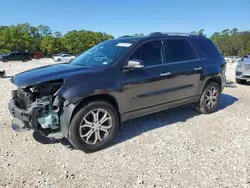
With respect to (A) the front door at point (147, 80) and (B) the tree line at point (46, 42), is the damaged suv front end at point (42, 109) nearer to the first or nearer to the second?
(A) the front door at point (147, 80)

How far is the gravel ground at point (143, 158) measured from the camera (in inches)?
118

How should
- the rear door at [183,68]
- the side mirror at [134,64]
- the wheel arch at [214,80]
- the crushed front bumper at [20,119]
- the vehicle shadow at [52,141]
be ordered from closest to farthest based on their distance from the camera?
the crushed front bumper at [20,119] < the side mirror at [134,64] < the vehicle shadow at [52,141] < the rear door at [183,68] < the wheel arch at [214,80]

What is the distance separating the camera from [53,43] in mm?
67938

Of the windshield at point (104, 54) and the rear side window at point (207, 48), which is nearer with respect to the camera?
the windshield at point (104, 54)

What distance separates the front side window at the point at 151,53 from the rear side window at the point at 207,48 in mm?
1285

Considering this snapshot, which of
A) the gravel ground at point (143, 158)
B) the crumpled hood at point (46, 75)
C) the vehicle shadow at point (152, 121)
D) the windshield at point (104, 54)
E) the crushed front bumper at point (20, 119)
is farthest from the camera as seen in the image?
the vehicle shadow at point (152, 121)

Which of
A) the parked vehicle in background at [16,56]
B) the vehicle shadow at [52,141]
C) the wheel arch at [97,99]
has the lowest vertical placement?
the vehicle shadow at [52,141]

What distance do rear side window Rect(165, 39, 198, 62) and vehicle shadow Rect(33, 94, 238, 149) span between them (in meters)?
1.32

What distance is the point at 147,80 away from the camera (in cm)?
423

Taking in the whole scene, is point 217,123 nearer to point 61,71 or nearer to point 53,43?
point 61,71

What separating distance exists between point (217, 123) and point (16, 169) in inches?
153

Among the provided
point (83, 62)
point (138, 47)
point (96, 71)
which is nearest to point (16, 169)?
point (96, 71)

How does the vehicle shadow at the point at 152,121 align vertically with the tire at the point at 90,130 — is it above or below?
below

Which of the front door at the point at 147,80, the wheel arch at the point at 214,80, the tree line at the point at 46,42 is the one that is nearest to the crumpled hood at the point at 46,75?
the front door at the point at 147,80
